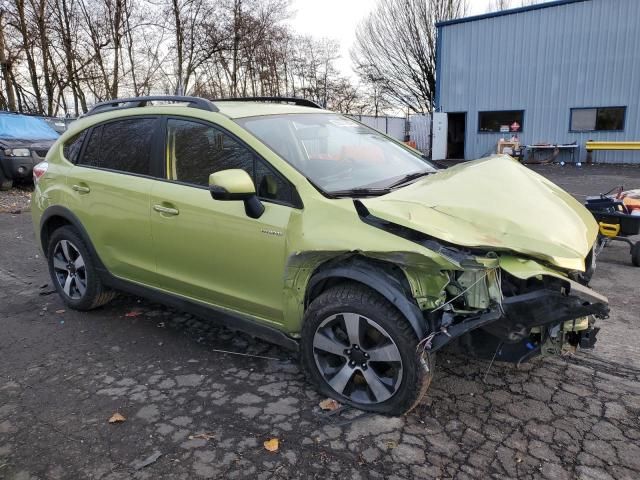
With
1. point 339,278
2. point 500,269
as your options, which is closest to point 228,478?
point 339,278

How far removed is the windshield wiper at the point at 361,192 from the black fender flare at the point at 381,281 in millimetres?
412

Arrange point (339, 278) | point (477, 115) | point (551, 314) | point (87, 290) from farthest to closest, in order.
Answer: point (477, 115), point (87, 290), point (339, 278), point (551, 314)

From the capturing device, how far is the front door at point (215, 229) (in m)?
2.98

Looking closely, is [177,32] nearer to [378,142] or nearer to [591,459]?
[378,142]

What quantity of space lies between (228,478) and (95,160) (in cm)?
285

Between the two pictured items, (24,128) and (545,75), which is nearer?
(24,128)

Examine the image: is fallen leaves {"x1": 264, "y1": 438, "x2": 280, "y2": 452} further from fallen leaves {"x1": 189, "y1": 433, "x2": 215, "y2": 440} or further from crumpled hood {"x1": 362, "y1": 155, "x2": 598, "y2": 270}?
crumpled hood {"x1": 362, "y1": 155, "x2": 598, "y2": 270}

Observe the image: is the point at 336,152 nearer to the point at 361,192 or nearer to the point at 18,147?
the point at 361,192

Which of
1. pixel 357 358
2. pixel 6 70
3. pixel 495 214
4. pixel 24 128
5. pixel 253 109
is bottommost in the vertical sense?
pixel 357 358

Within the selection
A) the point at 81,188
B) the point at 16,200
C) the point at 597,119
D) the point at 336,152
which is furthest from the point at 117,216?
the point at 597,119

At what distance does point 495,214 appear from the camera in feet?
8.55

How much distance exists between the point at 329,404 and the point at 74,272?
2.68 meters

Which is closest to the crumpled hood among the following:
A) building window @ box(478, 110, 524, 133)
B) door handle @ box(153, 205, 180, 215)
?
door handle @ box(153, 205, 180, 215)

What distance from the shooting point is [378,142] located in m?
3.97
